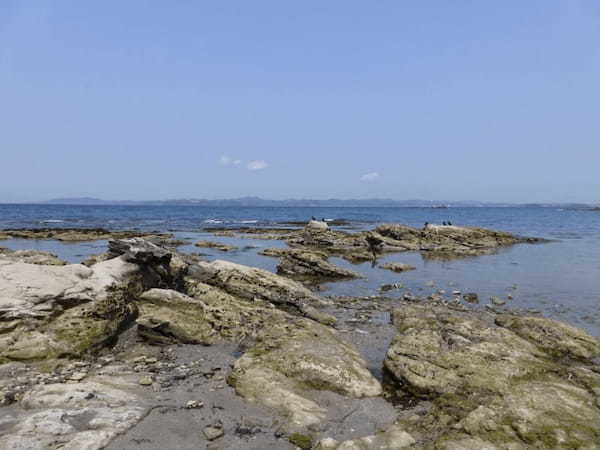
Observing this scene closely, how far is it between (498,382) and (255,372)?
5661 millimetres

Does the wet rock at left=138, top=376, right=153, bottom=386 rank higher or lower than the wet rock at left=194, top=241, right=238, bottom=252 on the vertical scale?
higher

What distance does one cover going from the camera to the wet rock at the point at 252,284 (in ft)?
57.9

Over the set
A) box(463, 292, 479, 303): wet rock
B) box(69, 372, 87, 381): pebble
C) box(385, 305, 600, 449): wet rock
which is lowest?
box(463, 292, 479, 303): wet rock

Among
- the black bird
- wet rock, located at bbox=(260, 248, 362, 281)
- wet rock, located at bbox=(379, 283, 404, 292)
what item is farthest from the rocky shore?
the black bird

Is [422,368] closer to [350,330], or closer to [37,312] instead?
[350,330]

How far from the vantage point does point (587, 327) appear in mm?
15852

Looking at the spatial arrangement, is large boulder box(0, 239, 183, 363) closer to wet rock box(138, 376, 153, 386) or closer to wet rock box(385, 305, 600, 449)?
wet rock box(138, 376, 153, 386)

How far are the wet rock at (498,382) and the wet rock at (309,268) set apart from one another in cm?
1221

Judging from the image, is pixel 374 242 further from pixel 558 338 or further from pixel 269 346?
pixel 269 346

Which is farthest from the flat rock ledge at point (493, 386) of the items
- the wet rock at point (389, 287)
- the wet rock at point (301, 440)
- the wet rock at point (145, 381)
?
the wet rock at point (389, 287)

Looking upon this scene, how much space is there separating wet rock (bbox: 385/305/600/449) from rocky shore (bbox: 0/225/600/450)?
35 mm

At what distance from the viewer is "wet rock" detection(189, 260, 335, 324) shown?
17.6 m

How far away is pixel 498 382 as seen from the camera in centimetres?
930

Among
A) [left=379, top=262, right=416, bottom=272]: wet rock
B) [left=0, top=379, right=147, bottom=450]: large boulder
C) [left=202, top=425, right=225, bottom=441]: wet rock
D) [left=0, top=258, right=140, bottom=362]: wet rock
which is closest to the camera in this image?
[left=0, top=379, right=147, bottom=450]: large boulder
